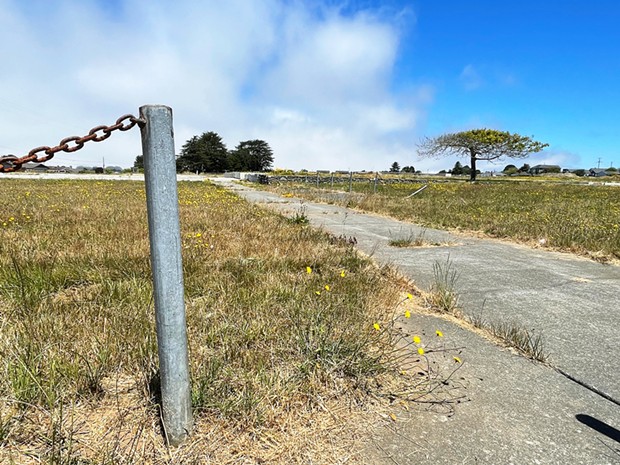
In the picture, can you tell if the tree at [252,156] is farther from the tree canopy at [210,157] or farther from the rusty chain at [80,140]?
the rusty chain at [80,140]

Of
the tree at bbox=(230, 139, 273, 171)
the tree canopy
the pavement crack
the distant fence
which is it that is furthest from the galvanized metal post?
the tree at bbox=(230, 139, 273, 171)

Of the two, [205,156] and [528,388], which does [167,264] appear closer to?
[528,388]

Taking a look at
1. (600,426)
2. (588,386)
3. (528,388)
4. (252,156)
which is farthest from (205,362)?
(252,156)

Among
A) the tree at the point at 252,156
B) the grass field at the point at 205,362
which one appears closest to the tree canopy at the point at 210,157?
the tree at the point at 252,156

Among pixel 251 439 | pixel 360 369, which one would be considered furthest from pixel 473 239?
pixel 251 439

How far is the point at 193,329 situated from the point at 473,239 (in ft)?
19.7

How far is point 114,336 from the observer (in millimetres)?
2090

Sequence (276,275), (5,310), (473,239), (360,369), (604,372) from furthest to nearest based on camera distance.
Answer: (473,239), (276,275), (5,310), (604,372), (360,369)

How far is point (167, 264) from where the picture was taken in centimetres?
136

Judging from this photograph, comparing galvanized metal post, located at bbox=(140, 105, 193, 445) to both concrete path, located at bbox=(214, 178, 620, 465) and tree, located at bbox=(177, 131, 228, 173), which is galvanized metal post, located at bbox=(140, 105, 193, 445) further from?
tree, located at bbox=(177, 131, 228, 173)

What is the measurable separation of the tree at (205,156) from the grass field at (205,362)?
88710mm

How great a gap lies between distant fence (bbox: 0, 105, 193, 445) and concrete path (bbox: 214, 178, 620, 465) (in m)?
0.84

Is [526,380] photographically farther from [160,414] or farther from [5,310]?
[5,310]

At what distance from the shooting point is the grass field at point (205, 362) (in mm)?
1469
